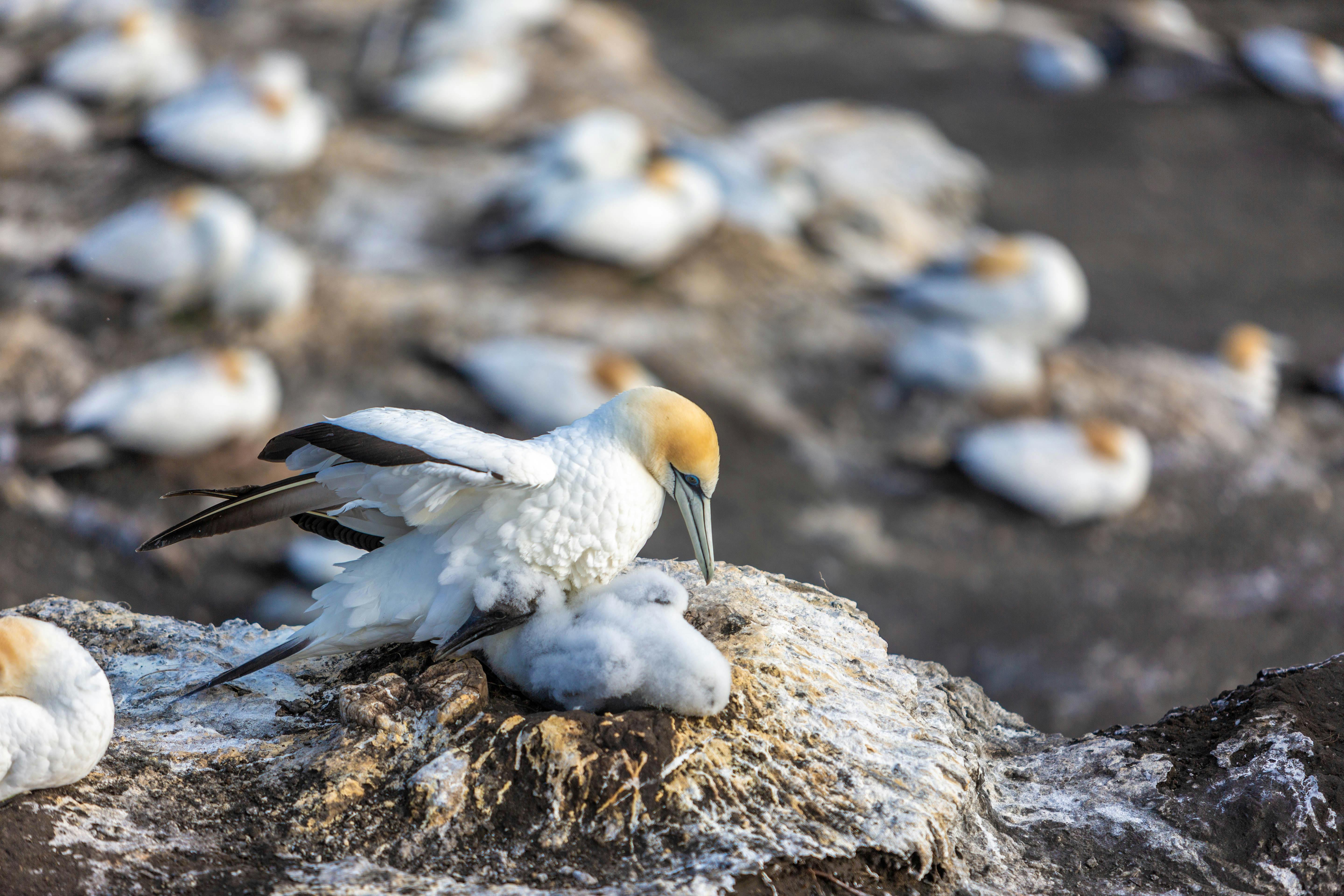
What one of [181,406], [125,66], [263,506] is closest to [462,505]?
[263,506]

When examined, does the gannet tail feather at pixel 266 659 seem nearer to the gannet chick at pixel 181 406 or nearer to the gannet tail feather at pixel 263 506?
the gannet tail feather at pixel 263 506

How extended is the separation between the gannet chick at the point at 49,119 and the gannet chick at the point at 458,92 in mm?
2739

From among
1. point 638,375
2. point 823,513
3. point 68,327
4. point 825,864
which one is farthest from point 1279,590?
point 68,327

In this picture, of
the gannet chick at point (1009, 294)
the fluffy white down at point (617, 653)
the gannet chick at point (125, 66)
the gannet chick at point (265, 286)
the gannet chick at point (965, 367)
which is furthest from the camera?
the gannet chick at point (125, 66)

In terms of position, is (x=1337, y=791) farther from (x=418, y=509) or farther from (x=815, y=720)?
(x=418, y=509)

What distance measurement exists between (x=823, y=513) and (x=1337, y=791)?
19.6 ft

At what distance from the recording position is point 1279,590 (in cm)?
906

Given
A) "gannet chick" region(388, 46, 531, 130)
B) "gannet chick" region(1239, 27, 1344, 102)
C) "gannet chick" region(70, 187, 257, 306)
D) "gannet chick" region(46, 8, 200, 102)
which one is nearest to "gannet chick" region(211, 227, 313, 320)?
"gannet chick" region(70, 187, 257, 306)

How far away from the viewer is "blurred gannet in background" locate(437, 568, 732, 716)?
10.9ft

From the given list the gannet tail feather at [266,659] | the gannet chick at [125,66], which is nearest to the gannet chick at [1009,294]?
the gannet chick at [125,66]

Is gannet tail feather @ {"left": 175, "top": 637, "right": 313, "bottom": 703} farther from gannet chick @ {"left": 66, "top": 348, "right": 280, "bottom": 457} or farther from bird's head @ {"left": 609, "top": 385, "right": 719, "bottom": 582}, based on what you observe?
gannet chick @ {"left": 66, "top": 348, "right": 280, "bottom": 457}

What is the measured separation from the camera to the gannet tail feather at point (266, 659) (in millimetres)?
3566

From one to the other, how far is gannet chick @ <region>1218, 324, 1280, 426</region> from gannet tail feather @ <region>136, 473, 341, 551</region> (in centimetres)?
884

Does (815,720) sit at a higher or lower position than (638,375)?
higher
